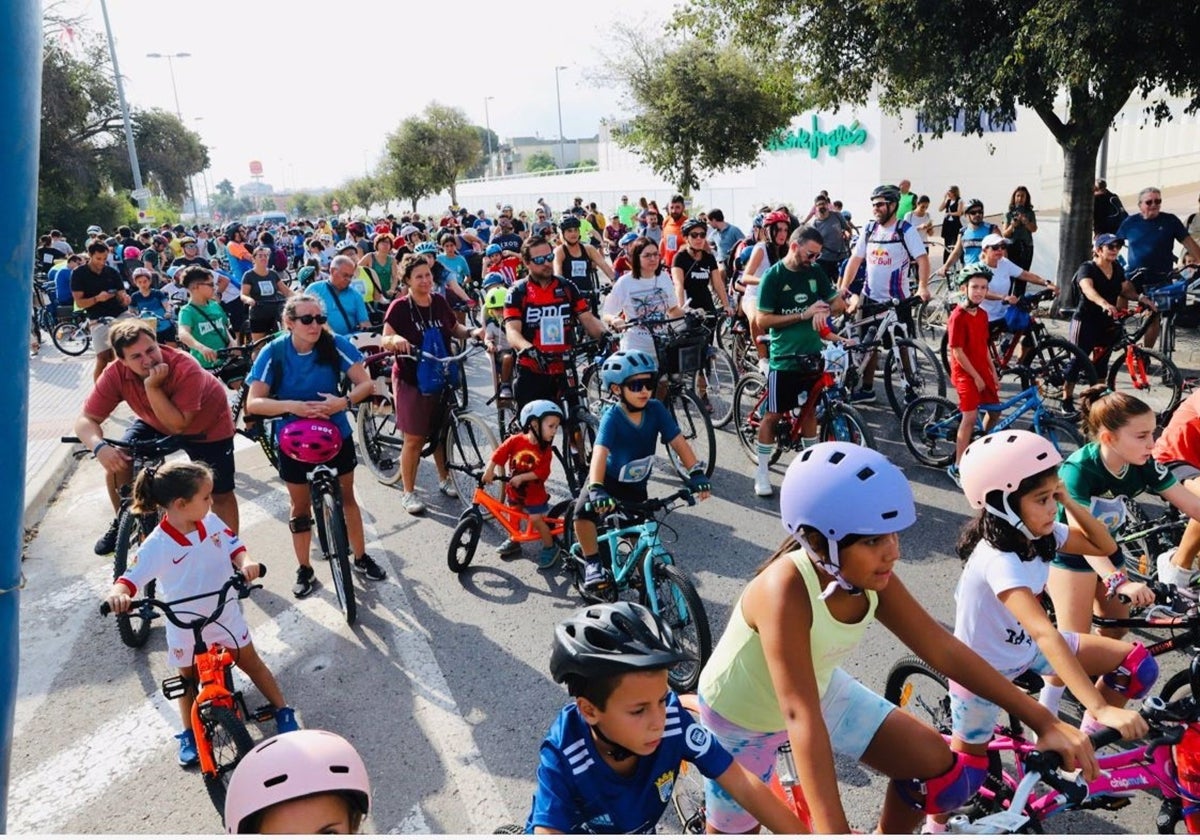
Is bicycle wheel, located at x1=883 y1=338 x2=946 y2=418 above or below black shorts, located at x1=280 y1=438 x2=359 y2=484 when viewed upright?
below

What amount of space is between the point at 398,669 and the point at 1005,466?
11.8ft

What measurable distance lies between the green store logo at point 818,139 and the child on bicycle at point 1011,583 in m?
28.1

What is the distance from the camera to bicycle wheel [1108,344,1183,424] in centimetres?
840

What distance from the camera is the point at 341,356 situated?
5.95m

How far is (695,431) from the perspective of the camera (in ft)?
28.3

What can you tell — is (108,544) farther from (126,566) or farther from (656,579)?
(656,579)

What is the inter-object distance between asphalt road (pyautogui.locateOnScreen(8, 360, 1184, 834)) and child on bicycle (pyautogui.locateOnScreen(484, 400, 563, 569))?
336mm

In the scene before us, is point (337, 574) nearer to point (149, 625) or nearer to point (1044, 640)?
point (149, 625)

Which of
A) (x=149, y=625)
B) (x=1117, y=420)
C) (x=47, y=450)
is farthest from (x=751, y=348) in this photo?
(x=47, y=450)

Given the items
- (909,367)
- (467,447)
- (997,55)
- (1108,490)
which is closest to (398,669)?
(467,447)

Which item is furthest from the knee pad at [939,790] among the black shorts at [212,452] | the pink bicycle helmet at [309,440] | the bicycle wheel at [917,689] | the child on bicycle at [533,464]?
the black shorts at [212,452]

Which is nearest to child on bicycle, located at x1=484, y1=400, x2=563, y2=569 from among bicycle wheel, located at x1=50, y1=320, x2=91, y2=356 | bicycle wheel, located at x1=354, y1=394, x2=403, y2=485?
bicycle wheel, located at x1=354, y1=394, x2=403, y2=485

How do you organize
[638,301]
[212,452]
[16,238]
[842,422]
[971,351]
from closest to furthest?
[16,238] < [212,452] < [971,351] < [842,422] < [638,301]

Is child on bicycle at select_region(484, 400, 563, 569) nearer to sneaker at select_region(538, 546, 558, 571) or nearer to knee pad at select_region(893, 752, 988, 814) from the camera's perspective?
sneaker at select_region(538, 546, 558, 571)
